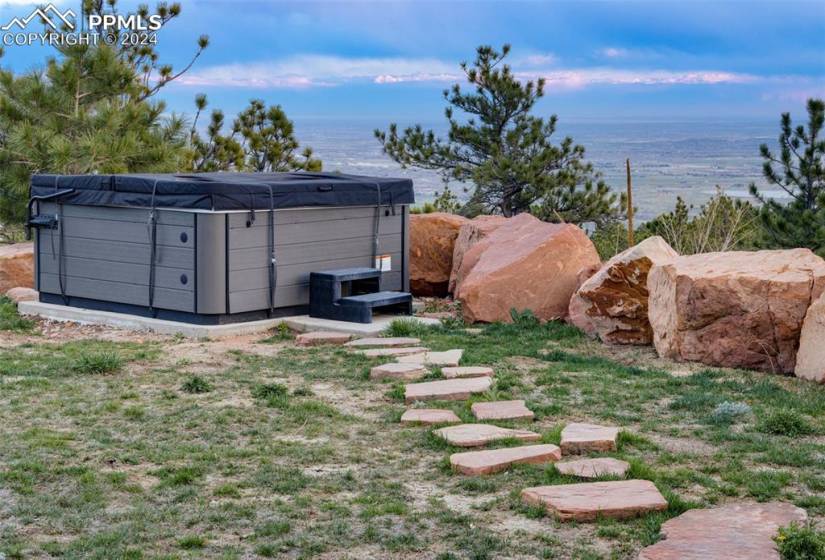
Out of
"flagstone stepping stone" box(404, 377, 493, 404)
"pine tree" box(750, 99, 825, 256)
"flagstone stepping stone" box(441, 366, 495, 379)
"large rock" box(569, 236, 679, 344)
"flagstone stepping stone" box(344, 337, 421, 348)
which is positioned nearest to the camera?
"flagstone stepping stone" box(404, 377, 493, 404)

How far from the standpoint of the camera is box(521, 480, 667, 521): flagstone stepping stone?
5.07 meters

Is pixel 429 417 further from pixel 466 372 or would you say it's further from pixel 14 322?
pixel 14 322

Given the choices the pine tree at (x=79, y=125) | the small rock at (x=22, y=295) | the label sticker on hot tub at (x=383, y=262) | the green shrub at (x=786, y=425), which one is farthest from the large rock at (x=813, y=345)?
the pine tree at (x=79, y=125)

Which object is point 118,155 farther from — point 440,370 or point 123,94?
point 440,370

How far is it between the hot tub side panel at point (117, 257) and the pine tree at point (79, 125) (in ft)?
15.0

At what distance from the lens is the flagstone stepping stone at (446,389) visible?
7.78 meters

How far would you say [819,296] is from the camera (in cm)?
864

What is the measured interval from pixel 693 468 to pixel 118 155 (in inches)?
→ 506

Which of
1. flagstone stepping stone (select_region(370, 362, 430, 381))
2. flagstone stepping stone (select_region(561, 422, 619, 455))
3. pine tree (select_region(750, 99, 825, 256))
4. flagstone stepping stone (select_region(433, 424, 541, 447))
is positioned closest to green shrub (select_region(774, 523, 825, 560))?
flagstone stepping stone (select_region(561, 422, 619, 455))

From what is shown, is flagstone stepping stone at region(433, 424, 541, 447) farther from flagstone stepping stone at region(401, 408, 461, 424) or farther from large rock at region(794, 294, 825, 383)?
large rock at region(794, 294, 825, 383)

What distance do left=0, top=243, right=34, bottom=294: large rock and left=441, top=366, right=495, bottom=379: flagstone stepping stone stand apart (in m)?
7.75

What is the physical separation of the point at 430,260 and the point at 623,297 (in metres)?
4.18

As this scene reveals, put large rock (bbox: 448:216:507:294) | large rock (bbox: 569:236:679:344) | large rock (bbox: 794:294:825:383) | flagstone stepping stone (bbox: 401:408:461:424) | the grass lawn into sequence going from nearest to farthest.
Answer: the grass lawn, flagstone stepping stone (bbox: 401:408:461:424), large rock (bbox: 794:294:825:383), large rock (bbox: 569:236:679:344), large rock (bbox: 448:216:507:294)

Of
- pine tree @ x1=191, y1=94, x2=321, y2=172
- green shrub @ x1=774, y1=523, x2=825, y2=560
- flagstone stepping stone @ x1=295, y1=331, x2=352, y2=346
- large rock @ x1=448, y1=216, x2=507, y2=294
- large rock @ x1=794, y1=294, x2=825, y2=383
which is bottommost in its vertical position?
flagstone stepping stone @ x1=295, y1=331, x2=352, y2=346
